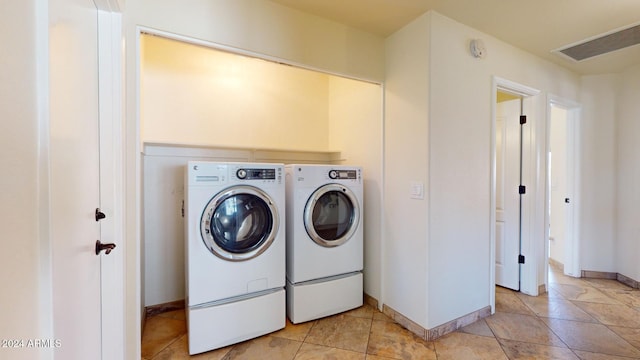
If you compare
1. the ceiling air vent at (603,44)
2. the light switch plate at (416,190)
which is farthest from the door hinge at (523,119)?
the light switch plate at (416,190)

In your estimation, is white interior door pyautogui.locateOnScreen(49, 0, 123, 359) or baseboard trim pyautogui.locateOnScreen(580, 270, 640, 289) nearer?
white interior door pyautogui.locateOnScreen(49, 0, 123, 359)

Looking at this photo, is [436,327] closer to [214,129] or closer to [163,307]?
[163,307]

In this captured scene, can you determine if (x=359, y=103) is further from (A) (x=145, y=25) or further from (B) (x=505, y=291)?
(B) (x=505, y=291)

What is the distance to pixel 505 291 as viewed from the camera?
9.14 ft

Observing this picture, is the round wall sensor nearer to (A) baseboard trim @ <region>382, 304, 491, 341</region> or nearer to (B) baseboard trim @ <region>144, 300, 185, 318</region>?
(A) baseboard trim @ <region>382, 304, 491, 341</region>

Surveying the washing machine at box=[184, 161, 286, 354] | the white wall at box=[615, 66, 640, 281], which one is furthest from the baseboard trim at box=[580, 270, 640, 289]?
the washing machine at box=[184, 161, 286, 354]

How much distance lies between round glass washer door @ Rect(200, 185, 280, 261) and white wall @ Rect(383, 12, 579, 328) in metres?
1.02

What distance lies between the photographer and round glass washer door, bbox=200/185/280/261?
1.82 meters

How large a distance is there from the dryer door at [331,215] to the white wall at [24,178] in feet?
5.34

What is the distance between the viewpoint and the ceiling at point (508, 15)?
1.84 meters

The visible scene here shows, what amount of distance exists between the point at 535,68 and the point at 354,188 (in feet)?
6.96

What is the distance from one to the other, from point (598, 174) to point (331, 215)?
315 centimetres

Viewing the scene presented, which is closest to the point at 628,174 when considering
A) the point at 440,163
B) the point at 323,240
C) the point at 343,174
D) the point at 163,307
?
the point at 440,163

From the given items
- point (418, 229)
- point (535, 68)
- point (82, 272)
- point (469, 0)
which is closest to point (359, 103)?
point (469, 0)
